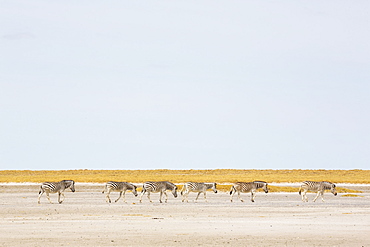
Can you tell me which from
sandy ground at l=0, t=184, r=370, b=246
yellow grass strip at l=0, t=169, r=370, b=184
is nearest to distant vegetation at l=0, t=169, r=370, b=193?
yellow grass strip at l=0, t=169, r=370, b=184

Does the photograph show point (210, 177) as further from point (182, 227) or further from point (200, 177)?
point (182, 227)

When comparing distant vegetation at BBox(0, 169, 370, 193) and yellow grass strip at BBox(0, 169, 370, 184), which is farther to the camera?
yellow grass strip at BBox(0, 169, 370, 184)

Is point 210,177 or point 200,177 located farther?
point 200,177

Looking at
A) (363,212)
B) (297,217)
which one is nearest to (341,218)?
(297,217)

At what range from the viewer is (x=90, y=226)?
2433 centimetres

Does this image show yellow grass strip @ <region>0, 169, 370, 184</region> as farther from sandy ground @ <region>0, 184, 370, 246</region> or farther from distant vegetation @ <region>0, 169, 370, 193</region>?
sandy ground @ <region>0, 184, 370, 246</region>

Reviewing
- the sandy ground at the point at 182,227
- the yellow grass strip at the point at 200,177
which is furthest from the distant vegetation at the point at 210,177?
the sandy ground at the point at 182,227

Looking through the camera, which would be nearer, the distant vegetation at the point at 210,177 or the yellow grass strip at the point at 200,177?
the distant vegetation at the point at 210,177

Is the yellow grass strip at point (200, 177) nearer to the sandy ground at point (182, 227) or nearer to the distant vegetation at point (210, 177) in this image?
the distant vegetation at point (210, 177)

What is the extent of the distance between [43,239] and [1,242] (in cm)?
132

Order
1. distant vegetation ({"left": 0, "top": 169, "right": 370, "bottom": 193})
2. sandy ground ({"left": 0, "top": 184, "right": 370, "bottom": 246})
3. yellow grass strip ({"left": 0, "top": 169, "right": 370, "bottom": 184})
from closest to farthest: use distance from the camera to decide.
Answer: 1. sandy ground ({"left": 0, "top": 184, "right": 370, "bottom": 246})
2. distant vegetation ({"left": 0, "top": 169, "right": 370, "bottom": 193})
3. yellow grass strip ({"left": 0, "top": 169, "right": 370, "bottom": 184})

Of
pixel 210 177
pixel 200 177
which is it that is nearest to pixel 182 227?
pixel 210 177

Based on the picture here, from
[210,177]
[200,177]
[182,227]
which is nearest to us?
[182,227]

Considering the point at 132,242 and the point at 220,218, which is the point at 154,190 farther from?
the point at 132,242
